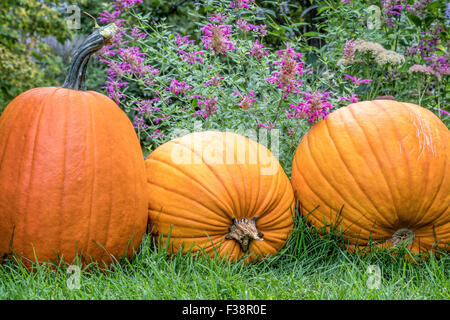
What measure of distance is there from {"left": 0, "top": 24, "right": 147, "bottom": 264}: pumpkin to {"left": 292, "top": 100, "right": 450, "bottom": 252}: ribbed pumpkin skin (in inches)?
34.8

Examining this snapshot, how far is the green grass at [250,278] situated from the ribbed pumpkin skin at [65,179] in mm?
104

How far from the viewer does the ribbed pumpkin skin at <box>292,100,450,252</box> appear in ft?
6.39

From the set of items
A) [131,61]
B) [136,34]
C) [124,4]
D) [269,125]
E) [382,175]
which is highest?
[124,4]

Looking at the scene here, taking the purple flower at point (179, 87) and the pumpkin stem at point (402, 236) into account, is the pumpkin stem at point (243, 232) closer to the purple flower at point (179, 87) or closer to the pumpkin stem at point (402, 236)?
the pumpkin stem at point (402, 236)

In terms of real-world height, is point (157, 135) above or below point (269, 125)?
below

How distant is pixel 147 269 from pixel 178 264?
132mm

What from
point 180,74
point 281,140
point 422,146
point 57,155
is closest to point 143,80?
point 180,74

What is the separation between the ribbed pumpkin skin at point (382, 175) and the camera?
1.95 metres

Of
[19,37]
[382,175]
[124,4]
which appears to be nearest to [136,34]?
[124,4]

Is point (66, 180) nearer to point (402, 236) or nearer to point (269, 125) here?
point (269, 125)

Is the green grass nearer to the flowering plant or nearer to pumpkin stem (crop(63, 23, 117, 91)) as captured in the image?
the flowering plant

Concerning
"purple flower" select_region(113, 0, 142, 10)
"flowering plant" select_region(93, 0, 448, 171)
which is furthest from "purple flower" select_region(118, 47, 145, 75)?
"purple flower" select_region(113, 0, 142, 10)

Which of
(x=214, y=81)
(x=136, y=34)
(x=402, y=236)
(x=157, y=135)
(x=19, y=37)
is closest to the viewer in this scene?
(x=402, y=236)

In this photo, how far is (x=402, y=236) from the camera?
203cm
